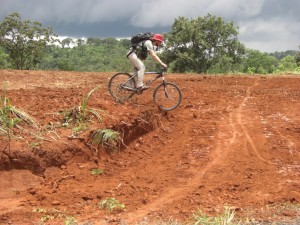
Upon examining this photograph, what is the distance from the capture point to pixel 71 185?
6141 millimetres

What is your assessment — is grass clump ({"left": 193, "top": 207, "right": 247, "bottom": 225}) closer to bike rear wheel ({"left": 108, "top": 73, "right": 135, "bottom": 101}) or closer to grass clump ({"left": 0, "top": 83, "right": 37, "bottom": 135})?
grass clump ({"left": 0, "top": 83, "right": 37, "bottom": 135})

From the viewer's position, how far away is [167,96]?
9.22 m

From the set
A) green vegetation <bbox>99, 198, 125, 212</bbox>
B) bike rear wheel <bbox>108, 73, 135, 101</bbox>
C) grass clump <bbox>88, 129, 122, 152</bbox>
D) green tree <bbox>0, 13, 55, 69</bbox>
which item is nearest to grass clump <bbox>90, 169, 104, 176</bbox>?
grass clump <bbox>88, 129, 122, 152</bbox>

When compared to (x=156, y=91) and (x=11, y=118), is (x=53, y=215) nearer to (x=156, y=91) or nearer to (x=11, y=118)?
(x=11, y=118)

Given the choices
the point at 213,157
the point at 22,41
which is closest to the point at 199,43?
the point at 22,41

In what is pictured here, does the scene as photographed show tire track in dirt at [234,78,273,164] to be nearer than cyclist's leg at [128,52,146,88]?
Yes

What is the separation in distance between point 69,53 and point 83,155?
76.3 metres

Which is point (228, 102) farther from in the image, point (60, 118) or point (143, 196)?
point (143, 196)

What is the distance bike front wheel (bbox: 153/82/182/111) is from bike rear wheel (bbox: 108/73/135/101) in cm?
58

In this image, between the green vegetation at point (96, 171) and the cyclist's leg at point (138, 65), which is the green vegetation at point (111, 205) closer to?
the green vegetation at point (96, 171)

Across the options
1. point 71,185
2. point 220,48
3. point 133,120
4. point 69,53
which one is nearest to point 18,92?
point 133,120

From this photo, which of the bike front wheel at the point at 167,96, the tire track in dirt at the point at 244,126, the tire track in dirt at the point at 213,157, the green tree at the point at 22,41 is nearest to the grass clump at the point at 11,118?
the tire track in dirt at the point at 213,157

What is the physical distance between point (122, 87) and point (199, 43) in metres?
22.8

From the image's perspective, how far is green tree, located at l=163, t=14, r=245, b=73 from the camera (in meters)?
31.2
